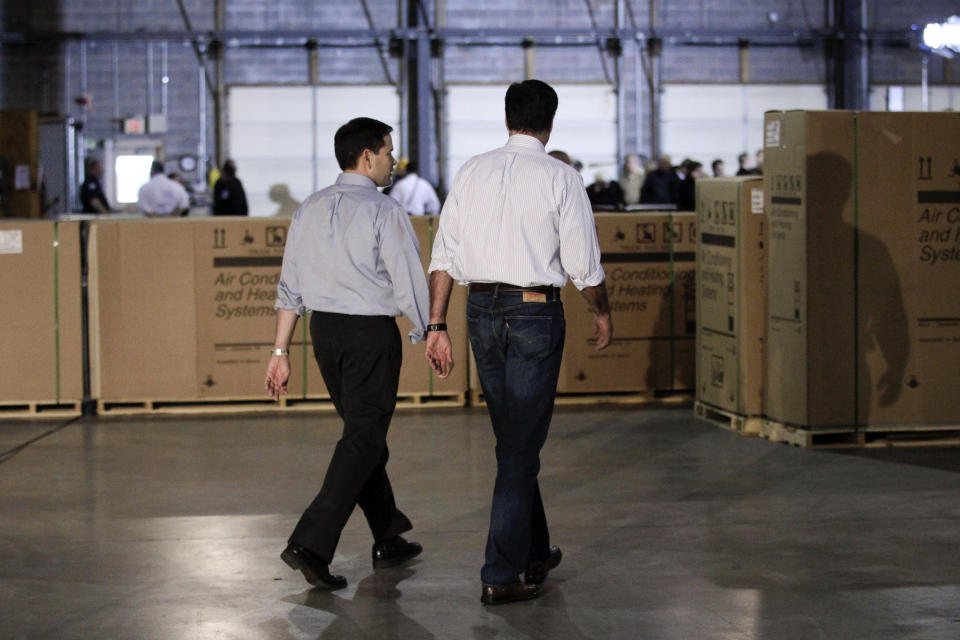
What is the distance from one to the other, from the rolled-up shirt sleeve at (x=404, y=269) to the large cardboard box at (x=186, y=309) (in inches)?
180

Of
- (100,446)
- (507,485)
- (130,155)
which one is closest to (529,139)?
(507,485)

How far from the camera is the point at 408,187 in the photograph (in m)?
19.1

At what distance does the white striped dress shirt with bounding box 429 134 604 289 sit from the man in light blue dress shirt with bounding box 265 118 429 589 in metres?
0.36

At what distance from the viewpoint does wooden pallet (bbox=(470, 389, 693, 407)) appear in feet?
32.9

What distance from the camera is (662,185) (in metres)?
19.4

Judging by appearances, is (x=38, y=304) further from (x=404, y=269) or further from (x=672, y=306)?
(x=404, y=269)

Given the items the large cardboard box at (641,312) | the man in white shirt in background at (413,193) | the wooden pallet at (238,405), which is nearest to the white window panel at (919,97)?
the man in white shirt in background at (413,193)

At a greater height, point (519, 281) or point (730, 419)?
point (519, 281)

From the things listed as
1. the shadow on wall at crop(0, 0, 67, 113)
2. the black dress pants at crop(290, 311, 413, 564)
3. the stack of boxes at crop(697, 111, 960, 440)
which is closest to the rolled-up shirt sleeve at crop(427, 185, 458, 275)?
the black dress pants at crop(290, 311, 413, 564)

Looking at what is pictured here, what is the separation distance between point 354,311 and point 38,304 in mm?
5217

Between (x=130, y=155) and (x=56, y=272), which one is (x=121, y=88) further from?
(x=56, y=272)

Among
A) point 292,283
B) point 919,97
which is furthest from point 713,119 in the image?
point 292,283

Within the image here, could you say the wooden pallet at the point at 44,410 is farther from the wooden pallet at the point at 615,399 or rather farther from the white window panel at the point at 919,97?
the white window panel at the point at 919,97

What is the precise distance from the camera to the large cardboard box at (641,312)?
990 cm
